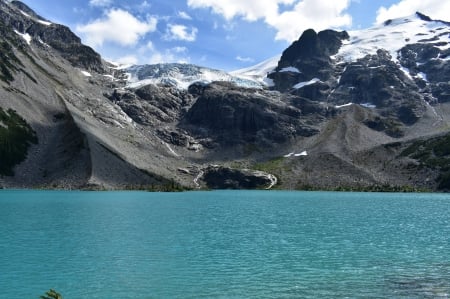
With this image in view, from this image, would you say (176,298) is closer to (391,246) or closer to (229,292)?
(229,292)

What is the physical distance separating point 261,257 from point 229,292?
50.7 feet

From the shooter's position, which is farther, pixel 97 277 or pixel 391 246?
pixel 391 246

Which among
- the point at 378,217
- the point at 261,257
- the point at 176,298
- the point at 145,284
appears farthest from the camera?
the point at 378,217

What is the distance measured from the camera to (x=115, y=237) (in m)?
64.3

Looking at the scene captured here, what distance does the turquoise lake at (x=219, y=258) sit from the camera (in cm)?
3794

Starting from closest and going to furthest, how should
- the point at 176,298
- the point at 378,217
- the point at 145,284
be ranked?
1. the point at 176,298
2. the point at 145,284
3. the point at 378,217

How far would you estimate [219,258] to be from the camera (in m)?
51.2

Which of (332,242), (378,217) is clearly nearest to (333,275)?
(332,242)

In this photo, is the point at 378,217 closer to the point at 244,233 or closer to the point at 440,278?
the point at 244,233

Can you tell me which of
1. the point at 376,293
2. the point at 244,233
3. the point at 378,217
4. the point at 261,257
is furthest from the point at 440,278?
the point at 378,217

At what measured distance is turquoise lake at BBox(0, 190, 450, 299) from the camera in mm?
37938

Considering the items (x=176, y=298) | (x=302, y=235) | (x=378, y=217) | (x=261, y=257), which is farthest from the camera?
(x=378, y=217)

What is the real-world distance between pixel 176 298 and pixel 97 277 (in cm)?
1007

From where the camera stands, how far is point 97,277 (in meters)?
41.4
